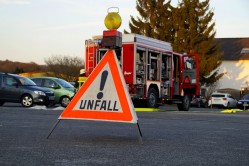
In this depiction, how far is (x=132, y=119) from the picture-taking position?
7.89 m

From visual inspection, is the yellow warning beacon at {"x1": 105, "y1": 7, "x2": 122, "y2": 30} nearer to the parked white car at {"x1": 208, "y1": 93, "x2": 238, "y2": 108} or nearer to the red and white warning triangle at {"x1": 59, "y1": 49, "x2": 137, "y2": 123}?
the red and white warning triangle at {"x1": 59, "y1": 49, "x2": 137, "y2": 123}

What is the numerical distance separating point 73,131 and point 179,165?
4.42 meters

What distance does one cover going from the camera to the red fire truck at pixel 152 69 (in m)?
21.6

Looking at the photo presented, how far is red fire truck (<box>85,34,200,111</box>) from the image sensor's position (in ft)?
70.9

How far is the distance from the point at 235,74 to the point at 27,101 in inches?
1917

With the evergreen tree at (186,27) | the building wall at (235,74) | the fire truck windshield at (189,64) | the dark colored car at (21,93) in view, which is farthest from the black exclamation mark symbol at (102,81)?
the building wall at (235,74)

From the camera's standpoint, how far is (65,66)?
3268 inches

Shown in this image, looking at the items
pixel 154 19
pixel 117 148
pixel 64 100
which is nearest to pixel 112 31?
pixel 117 148

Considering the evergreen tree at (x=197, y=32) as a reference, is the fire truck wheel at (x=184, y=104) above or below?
below

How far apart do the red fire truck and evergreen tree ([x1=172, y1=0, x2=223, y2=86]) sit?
25.6 metres

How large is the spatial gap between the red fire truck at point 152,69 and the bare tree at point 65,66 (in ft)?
178

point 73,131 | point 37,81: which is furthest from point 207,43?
point 73,131

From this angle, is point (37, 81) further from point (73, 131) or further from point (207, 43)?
point (207, 43)

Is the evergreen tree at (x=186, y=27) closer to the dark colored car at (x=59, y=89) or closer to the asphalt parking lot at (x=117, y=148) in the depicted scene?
the dark colored car at (x=59, y=89)
